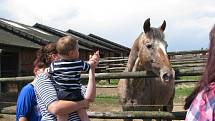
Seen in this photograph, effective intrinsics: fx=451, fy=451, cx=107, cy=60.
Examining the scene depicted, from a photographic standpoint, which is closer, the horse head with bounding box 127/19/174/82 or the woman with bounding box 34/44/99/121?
the woman with bounding box 34/44/99/121

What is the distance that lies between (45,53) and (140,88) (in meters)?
2.91

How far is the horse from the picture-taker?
5.01 metres

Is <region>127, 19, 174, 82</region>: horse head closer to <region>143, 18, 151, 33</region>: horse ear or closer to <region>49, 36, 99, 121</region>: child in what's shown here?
<region>143, 18, 151, 33</region>: horse ear

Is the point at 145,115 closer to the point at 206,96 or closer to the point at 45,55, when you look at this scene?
the point at 45,55

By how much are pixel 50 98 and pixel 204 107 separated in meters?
1.74

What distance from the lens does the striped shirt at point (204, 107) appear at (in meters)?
1.86

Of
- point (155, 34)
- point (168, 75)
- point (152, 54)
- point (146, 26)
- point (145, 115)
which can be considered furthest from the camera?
point (146, 26)

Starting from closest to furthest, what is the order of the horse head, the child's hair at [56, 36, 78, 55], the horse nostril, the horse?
the child's hair at [56, 36, 78, 55] → the horse nostril → the horse head → the horse

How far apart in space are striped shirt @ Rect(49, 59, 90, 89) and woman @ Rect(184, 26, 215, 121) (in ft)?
4.89

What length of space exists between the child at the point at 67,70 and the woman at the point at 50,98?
0.04 m

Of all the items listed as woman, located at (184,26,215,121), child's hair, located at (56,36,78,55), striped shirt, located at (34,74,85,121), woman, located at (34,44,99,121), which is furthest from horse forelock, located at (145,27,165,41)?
woman, located at (184,26,215,121)

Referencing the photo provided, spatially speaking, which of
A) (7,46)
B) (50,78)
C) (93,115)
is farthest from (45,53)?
(7,46)

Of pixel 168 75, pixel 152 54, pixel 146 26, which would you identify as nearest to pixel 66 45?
pixel 168 75

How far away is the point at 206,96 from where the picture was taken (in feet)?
6.20
